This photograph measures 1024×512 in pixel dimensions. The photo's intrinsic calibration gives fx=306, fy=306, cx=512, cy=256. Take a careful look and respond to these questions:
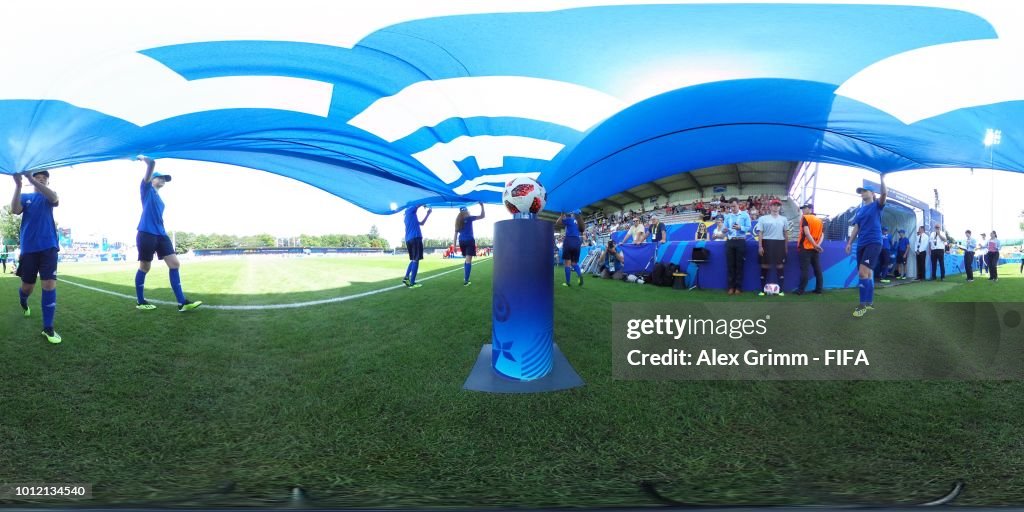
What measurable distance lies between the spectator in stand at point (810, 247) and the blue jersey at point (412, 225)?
3.60m

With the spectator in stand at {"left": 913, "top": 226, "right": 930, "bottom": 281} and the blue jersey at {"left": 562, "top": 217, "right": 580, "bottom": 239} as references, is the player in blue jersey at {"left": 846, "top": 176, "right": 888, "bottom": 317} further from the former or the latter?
the blue jersey at {"left": 562, "top": 217, "right": 580, "bottom": 239}

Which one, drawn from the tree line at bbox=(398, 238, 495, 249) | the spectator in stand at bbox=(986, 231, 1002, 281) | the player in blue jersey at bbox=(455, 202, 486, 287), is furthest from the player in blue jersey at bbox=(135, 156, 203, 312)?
the spectator in stand at bbox=(986, 231, 1002, 281)

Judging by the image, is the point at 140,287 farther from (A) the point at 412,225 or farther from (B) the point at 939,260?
(B) the point at 939,260

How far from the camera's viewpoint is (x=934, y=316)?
2.39 metres

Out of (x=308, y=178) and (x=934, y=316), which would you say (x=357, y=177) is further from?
(x=934, y=316)

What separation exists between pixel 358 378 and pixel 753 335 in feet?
7.88

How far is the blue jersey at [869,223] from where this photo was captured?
2541 millimetres

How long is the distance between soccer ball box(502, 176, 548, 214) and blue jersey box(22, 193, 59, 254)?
8.07 feet

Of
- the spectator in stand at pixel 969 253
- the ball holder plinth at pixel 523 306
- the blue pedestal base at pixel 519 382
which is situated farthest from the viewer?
the spectator in stand at pixel 969 253

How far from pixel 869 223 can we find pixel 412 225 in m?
4.18

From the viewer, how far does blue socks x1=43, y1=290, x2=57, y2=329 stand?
1.73 meters

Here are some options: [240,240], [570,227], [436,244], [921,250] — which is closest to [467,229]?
[436,244]

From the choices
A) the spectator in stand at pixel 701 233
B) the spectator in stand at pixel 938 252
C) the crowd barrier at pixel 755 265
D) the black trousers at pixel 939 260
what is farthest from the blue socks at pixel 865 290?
the spectator in stand at pixel 701 233

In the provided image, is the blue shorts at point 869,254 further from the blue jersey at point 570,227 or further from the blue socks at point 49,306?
the blue socks at point 49,306
